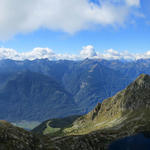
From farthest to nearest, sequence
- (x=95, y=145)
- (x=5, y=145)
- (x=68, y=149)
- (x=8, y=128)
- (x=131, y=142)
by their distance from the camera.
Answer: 1. (x=131, y=142)
2. (x=95, y=145)
3. (x=68, y=149)
4. (x=8, y=128)
5. (x=5, y=145)

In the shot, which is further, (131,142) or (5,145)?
(131,142)

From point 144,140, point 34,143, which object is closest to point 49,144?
point 34,143

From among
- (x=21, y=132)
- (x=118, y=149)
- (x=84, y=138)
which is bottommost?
(x=118, y=149)

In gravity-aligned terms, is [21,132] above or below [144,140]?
above

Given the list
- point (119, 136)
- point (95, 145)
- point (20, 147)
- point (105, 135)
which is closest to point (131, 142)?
Result: point (119, 136)

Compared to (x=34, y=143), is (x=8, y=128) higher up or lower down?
higher up

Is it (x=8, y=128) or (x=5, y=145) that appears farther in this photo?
(x=8, y=128)

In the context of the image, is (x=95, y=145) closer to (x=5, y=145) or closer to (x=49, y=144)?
(x=49, y=144)

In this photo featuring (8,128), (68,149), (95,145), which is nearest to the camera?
(8,128)

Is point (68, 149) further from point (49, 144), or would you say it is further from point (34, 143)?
point (34, 143)
